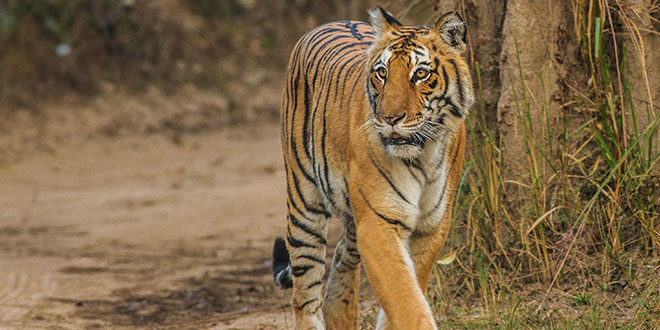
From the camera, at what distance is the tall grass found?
13.4 ft

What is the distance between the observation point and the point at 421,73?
3.33 m

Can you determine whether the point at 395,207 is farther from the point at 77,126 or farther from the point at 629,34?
the point at 77,126

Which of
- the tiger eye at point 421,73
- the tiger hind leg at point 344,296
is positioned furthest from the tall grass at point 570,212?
the tiger eye at point 421,73

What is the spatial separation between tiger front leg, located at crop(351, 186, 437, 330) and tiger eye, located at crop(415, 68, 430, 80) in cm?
44

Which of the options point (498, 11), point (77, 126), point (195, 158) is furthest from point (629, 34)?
point (77, 126)

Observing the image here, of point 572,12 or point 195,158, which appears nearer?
point 572,12

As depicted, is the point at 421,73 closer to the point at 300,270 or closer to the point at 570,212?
the point at 300,270

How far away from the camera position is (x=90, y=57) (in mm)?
11789

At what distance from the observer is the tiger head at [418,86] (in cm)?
328

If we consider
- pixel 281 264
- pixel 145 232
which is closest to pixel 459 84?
pixel 281 264

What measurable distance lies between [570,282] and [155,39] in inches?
343

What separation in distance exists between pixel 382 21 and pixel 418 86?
13.5 inches

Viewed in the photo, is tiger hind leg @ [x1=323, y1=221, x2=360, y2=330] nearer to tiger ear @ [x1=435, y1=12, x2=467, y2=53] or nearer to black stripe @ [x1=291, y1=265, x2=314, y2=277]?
black stripe @ [x1=291, y1=265, x2=314, y2=277]

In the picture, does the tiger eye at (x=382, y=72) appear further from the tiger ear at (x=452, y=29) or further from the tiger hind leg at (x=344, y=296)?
the tiger hind leg at (x=344, y=296)
